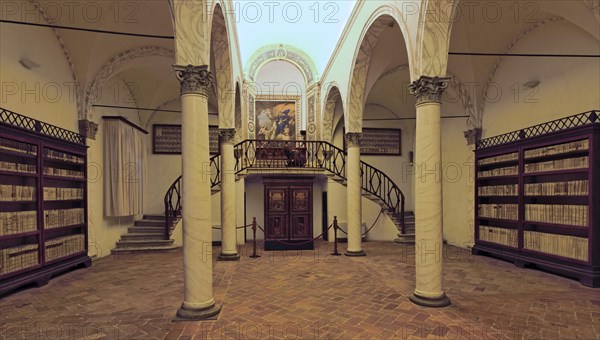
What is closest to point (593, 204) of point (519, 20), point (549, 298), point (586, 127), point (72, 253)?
point (586, 127)

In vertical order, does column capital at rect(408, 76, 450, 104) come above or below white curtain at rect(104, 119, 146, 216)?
above

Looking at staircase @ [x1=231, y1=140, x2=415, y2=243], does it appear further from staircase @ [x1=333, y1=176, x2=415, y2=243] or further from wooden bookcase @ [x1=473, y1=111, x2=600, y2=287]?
wooden bookcase @ [x1=473, y1=111, x2=600, y2=287]

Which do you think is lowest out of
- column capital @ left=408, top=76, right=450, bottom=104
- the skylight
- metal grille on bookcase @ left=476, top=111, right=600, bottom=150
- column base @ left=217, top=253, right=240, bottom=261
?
column base @ left=217, top=253, right=240, bottom=261

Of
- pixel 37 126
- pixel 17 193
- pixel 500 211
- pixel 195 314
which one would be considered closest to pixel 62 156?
pixel 37 126

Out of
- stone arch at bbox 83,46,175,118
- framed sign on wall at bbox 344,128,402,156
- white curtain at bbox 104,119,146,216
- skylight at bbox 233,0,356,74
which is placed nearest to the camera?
stone arch at bbox 83,46,175,118

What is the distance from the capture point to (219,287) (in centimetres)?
568

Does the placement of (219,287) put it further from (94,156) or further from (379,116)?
(379,116)

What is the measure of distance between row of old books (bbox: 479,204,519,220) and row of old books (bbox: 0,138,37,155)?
1014 cm

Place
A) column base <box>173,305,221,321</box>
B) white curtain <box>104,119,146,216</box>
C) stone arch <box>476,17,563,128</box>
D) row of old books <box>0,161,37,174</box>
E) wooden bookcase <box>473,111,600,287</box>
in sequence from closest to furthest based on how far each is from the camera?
column base <box>173,305,221,321</box>
row of old books <box>0,161,37,174</box>
wooden bookcase <box>473,111,600,287</box>
stone arch <box>476,17,563,128</box>
white curtain <box>104,119,146,216</box>

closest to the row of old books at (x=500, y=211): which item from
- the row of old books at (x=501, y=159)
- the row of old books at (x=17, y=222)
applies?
the row of old books at (x=501, y=159)

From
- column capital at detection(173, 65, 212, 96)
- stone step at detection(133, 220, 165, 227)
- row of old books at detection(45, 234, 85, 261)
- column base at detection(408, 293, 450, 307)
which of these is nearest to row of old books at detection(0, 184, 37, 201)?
row of old books at detection(45, 234, 85, 261)

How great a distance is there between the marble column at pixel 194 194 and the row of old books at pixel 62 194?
13.4 ft

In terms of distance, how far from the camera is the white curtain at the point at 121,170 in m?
8.73

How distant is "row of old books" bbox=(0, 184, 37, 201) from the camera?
537 cm
